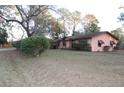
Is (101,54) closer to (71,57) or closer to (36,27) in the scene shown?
(71,57)

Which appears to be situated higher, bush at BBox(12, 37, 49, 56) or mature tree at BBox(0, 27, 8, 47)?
mature tree at BBox(0, 27, 8, 47)

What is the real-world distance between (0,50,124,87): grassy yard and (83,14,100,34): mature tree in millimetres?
493

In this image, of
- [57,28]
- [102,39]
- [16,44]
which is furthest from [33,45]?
[102,39]

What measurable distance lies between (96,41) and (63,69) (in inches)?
36.7

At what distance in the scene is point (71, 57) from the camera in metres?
4.79

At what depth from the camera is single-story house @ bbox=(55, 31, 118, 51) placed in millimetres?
4541

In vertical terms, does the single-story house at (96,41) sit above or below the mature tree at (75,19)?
below

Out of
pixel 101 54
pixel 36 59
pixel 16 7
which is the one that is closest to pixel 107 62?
pixel 101 54

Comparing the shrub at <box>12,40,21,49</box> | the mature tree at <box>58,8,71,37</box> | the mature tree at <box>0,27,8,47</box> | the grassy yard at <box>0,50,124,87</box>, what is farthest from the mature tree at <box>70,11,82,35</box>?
the mature tree at <box>0,27,8,47</box>

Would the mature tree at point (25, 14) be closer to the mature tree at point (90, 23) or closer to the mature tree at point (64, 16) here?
the mature tree at point (64, 16)

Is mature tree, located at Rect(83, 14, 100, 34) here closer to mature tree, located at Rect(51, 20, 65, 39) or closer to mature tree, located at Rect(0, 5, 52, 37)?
mature tree, located at Rect(51, 20, 65, 39)

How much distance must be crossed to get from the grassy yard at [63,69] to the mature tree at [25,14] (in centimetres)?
60

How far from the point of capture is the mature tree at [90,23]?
15.4 feet

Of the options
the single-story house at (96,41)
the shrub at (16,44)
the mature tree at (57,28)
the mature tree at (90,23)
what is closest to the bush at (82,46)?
the single-story house at (96,41)
